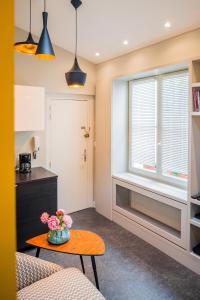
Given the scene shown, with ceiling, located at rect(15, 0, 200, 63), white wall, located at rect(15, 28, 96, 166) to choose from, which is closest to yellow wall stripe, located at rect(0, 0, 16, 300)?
ceiling, located at rect(15, 0, 200, 63)

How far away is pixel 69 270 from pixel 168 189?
172 cm

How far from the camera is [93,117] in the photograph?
14.8ft

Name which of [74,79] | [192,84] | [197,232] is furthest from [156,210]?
[74,79]

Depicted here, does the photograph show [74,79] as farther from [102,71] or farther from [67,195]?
[67,195]

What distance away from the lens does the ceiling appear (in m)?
2.46

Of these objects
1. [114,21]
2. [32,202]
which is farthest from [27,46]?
[32,202]

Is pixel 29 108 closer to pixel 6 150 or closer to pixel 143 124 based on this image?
pixel 143 124

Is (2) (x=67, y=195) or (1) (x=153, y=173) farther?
(2) (x=67, y=195)

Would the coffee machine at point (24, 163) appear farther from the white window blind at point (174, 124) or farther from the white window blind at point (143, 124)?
the white window blind at point (174, 124)

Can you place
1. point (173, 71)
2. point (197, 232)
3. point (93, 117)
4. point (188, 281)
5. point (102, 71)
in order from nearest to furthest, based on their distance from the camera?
point (188, 281)
point (197, 232)
point (173, 71)
point (102, 71)
point (93, 117)

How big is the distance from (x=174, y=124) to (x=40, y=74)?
84.8 inches

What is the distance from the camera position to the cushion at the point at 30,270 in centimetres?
192

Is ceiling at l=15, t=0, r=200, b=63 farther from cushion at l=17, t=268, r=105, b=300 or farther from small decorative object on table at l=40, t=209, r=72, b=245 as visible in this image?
cushion at l=17, t=268, r=105, b=300

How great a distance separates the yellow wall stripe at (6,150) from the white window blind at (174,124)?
2.84m
